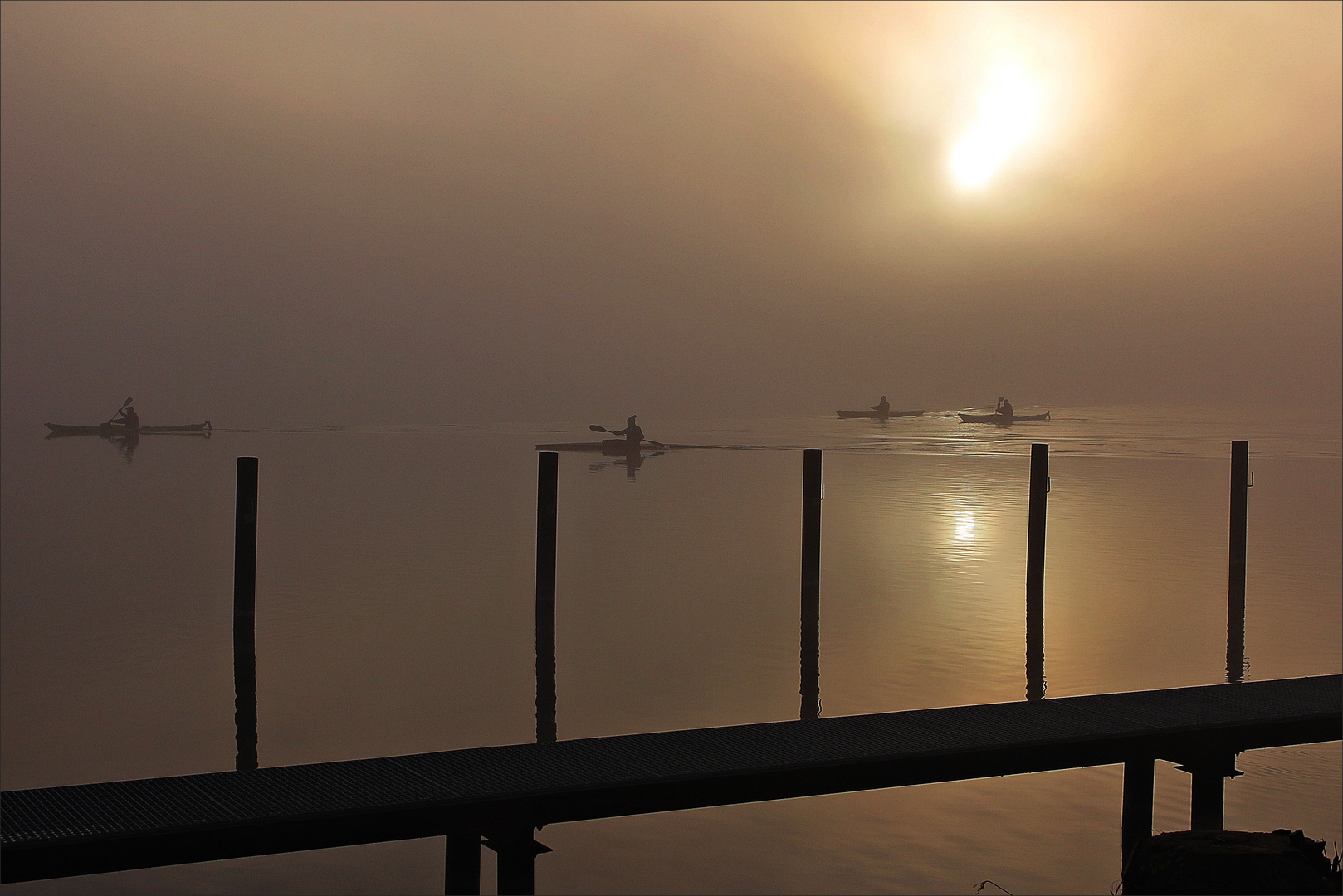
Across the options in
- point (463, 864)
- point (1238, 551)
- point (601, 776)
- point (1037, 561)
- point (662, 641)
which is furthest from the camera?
point (1238, 551)

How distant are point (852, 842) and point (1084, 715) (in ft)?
5.55

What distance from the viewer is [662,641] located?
52.1ft

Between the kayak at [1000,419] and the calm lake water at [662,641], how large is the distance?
72.1 meters

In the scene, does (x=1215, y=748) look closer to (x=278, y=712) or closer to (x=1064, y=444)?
(x=278, y=712)

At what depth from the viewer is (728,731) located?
7.46 meters

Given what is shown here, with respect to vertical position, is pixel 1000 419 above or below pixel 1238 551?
above

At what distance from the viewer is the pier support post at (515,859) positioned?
6.25m

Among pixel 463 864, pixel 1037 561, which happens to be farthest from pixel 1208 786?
pixel 1037 561

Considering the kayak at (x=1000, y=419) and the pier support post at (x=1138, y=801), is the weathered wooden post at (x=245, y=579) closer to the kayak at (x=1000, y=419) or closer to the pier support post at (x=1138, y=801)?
the pier support post at (x=1138, y=801)

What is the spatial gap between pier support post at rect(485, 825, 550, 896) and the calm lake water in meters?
1.34

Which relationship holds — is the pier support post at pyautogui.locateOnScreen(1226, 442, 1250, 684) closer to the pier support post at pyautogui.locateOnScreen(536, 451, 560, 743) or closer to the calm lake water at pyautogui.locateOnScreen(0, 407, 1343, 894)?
the calm lake water at pyautogui.locateOnScreen(0, 407, 1343, 894)

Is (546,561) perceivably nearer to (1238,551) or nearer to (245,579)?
(245,579)

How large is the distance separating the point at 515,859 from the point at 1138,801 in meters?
3.82

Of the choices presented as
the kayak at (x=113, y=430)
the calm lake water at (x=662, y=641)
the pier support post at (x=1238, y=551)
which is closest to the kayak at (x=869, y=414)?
the kayak at (x=113, y=430)
